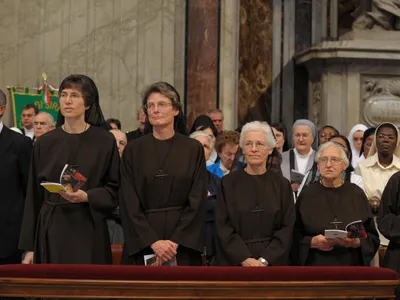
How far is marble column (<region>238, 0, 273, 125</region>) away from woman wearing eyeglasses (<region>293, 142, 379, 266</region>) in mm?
5841

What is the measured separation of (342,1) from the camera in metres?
12.2

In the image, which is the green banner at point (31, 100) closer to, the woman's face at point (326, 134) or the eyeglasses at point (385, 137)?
the woman's face at point (326, 134)

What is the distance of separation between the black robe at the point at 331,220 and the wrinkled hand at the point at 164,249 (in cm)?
97

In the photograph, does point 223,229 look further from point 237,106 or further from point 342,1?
point 342,1

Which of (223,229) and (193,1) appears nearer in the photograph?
(223,229)

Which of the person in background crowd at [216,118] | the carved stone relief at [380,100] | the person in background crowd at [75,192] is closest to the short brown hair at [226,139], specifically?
the person in background crowd at [75,192]

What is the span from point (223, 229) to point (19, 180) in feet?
4.98

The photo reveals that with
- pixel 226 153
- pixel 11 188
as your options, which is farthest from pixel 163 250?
pixel 226 153

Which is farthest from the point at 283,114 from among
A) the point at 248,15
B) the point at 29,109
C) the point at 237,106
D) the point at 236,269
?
the point at 236,269

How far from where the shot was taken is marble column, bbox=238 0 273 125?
12.0 m

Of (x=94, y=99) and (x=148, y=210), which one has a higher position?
(x=94, y=99)

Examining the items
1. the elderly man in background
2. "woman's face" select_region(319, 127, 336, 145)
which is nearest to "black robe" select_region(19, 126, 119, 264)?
the elderly man in background

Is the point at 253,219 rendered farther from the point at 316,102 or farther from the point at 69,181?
the point at 316,102

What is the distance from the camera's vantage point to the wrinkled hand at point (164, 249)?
544 centimetres
